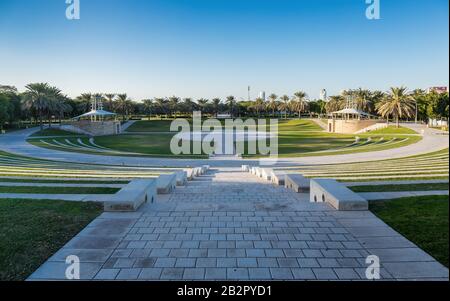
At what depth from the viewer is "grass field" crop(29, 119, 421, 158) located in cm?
4175

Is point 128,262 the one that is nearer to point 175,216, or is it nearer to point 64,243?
point 64,243

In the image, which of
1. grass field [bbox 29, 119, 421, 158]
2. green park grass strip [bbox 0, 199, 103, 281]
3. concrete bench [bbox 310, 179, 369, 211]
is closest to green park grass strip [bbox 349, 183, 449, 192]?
concrete bench [bbox 310, 179, 369, 211]

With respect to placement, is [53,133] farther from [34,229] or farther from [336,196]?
[336,196]

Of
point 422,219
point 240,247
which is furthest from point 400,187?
point 240,247

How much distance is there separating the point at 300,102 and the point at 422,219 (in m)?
112

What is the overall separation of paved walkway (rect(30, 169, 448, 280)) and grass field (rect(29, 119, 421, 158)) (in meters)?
31.6

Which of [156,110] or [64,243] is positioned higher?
[156,110]

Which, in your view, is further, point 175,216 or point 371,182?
point 371,182

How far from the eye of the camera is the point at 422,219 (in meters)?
7.41
